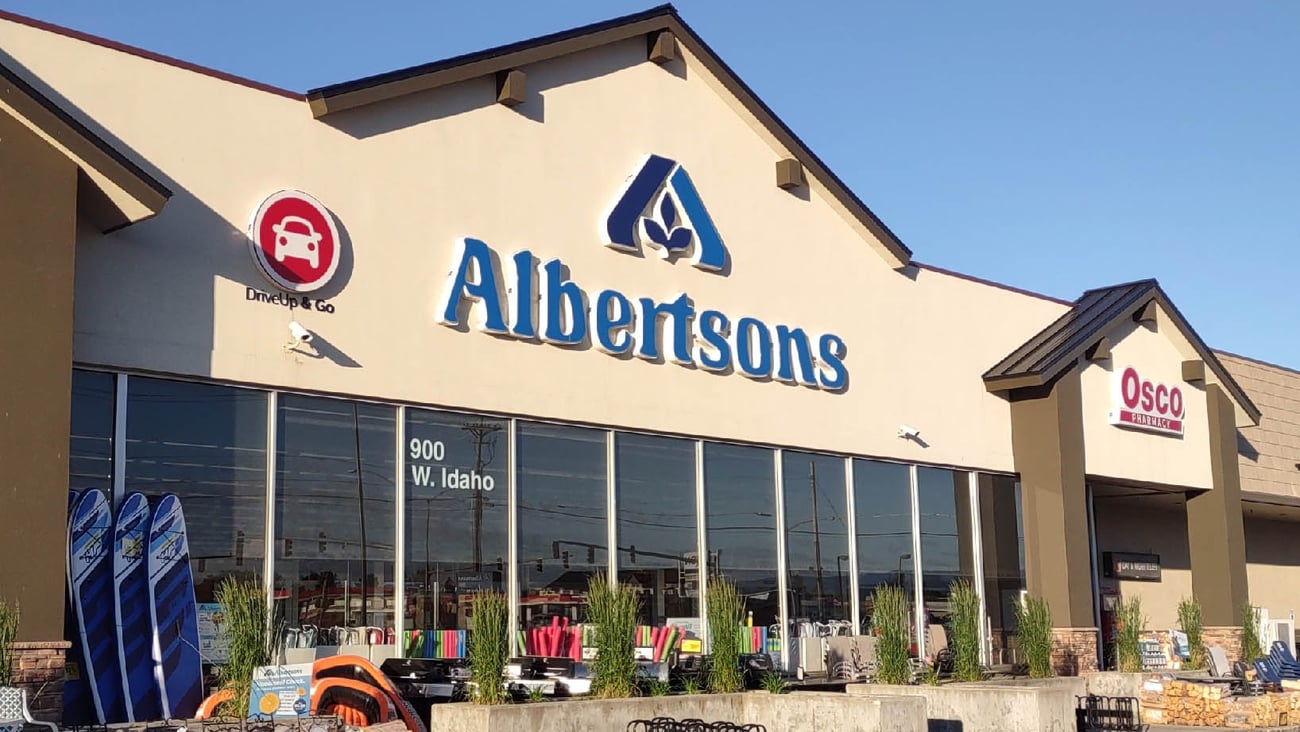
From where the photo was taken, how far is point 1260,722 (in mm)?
19938

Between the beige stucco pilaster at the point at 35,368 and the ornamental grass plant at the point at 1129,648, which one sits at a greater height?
the beige stucco pilaster at the point at 35,368

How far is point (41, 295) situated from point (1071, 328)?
2021 centimetres

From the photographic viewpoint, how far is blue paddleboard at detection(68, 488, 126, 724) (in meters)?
13.8

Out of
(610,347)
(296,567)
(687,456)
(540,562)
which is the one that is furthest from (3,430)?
(687,456)

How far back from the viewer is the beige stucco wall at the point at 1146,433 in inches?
1080

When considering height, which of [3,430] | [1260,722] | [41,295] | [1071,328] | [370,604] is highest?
[1071,328]

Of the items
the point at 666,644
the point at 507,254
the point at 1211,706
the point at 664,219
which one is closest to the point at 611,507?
the point at 666,644

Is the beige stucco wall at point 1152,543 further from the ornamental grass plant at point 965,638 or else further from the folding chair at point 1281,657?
the ornamental grass plant at point 965,638

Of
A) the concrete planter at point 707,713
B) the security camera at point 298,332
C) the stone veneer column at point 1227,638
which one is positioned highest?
the security camera at point 298,332

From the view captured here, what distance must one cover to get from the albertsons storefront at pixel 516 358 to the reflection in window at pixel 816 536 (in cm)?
6

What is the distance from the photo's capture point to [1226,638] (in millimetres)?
28984

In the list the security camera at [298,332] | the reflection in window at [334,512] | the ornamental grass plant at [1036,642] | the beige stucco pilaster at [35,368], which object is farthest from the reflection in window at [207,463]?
the ornamental grass plant at [1036,642]

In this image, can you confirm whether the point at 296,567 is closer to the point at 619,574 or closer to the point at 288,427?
the point at 288,427

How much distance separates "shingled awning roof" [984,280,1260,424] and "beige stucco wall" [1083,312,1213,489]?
1.44 feet
